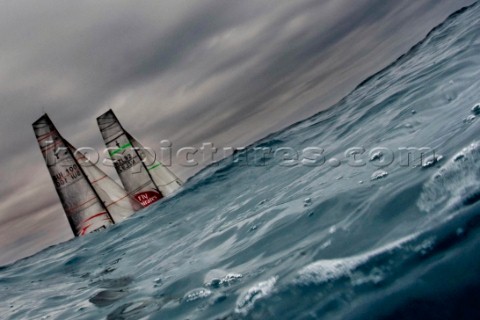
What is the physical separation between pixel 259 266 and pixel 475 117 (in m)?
A: 4.17

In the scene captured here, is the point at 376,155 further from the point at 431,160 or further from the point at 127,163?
the point at 127,163

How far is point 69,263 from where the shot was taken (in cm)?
1415

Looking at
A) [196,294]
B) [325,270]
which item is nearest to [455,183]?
[325,270]

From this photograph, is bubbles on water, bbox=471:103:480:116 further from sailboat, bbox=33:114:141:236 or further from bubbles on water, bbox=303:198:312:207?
sailboat, bbox=33:114:141:236

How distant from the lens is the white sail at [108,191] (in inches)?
1139

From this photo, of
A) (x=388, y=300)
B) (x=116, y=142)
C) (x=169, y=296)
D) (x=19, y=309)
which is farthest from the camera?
(x=116, y=142)

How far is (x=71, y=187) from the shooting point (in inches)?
1031

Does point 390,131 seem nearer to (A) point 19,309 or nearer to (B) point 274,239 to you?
(B) point 274,239

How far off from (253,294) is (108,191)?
91.1ft

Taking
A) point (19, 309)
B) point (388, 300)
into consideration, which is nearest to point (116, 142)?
point (19, 309)

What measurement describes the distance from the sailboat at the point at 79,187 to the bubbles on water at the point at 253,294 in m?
24.6

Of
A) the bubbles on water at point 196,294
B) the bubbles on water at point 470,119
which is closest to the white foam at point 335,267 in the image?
the bubbles on water at point 196,294

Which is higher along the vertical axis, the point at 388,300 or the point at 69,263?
the point at 69,263

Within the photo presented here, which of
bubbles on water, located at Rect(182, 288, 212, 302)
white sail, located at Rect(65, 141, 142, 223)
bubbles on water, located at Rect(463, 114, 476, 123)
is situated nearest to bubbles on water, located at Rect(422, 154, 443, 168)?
bubbles on water, located at Rect(463, 114, 476, 123)
